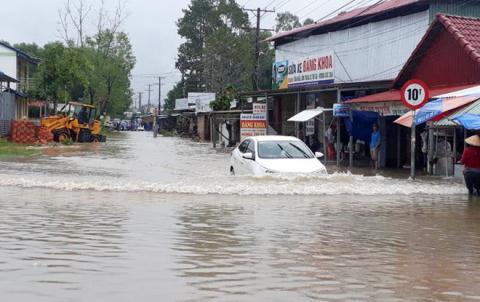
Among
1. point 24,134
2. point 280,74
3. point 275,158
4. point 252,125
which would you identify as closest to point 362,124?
point 252,125

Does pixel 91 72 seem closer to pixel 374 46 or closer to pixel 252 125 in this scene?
pixel 252 125

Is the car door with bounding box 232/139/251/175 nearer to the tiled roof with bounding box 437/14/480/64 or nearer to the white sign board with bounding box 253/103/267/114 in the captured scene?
the tiled roof with bounding box 437/14/480/64

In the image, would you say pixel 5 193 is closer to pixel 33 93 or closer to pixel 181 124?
pixel 33 93

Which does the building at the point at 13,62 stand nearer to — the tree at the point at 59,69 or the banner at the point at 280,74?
the tree at the point at 59,69

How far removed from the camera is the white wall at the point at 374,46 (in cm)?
3060

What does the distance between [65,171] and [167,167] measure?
4.27 meters

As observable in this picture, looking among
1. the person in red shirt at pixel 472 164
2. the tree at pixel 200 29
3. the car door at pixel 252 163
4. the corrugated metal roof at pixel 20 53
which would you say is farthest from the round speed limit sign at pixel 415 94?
the tree at pixel 200 29

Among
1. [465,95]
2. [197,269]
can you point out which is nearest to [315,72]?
[465,95]

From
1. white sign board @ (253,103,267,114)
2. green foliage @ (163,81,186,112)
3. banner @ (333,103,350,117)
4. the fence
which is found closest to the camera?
banner @ (333,103,350,117)

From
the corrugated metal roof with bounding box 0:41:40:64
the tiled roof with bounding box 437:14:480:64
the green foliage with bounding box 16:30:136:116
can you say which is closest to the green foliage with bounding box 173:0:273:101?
the green foliage with bounding box 16:30:136:116

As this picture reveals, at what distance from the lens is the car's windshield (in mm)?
16453

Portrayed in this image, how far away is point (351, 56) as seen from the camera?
116 feet

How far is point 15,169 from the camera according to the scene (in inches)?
801

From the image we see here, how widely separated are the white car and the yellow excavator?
1040 inches
